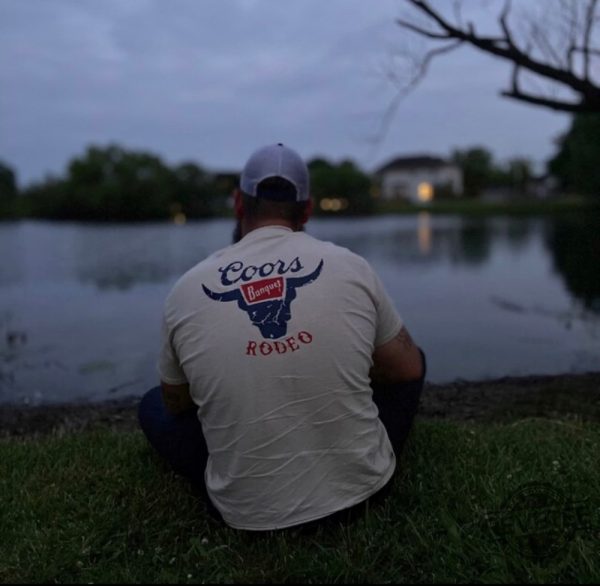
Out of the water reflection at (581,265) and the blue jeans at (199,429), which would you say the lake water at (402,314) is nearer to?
the water reflection at (581,265)

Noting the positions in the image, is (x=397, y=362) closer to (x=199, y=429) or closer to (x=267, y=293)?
(x=267, y=293)

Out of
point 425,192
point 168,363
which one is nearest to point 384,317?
point 168,363

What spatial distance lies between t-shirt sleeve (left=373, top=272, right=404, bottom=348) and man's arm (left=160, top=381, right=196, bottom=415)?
762 mm

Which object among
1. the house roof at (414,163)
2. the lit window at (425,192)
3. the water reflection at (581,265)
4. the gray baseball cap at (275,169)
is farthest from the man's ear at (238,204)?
the house roof at (414,163)

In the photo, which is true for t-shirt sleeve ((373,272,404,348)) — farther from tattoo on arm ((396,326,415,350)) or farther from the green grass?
the green grass

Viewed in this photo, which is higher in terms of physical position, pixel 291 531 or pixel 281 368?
pixel 281 368

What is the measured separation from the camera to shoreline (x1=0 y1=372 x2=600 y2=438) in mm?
4910

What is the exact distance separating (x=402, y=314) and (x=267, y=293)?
28.6 ft

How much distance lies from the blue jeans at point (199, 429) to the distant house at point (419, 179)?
109m

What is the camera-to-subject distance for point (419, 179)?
380 feet

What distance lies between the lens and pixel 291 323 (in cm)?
246

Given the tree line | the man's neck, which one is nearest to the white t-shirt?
the man's neck

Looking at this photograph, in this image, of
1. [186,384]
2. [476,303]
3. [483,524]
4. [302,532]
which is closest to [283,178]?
[186,384]

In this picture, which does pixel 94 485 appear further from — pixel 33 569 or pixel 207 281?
pixel 207 281
